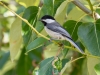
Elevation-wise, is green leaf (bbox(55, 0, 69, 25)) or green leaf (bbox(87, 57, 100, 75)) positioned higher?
green leaf (bbox(55, 0, 69, 25))

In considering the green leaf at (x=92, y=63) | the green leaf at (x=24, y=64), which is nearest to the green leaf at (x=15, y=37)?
the green leaf at (x=92, y=63)

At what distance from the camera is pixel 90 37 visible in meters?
1.35

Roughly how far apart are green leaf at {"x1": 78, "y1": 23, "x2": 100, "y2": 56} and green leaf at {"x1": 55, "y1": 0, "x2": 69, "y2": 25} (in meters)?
0.12

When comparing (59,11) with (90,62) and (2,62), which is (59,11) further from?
(2,62)

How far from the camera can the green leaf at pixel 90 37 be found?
4.24 ft

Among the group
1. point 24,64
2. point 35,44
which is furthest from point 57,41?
point 24,64

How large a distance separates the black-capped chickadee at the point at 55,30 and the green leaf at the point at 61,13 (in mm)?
22

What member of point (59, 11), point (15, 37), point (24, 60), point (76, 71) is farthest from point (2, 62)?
point (59, 11)

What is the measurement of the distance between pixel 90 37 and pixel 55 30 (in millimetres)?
228

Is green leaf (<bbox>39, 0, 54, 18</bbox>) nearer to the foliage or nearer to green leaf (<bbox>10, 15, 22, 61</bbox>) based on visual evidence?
the foliage

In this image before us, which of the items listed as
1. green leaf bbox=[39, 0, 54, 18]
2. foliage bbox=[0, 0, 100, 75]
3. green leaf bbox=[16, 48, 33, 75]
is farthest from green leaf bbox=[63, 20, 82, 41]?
green leaf bbox=[16, 48, 33, 75]

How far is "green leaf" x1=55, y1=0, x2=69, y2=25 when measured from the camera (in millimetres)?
1448

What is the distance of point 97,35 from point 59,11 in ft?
0.64

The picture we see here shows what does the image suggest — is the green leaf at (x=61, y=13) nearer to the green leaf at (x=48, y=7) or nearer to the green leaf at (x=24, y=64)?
the green leaf at (x=48, y=7)
